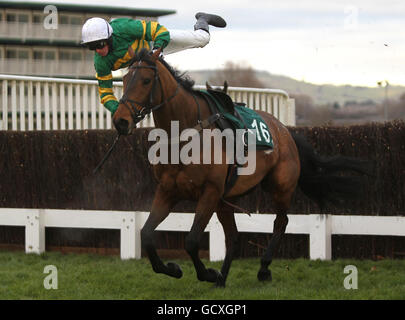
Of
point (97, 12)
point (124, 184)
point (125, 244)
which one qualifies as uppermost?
point (97, 12)

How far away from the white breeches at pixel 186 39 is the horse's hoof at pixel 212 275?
2.18m

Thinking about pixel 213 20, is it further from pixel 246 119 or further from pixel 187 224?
pixel 187 224

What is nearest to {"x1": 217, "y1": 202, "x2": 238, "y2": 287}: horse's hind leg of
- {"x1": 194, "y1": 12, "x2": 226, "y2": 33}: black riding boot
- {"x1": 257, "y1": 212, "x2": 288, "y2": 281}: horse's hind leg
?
{"x1": 257, "y1": 212, "x2": 288, "y2": 281}: horse's hind leg

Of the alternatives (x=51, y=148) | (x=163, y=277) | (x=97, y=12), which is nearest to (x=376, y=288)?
(x=163, y=277)

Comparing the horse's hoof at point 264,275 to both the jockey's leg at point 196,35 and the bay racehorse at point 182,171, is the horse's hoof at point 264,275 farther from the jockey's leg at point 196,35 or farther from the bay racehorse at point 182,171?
the jockey's leg at point 196,35

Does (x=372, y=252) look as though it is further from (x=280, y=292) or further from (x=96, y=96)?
(x=96, y=96)

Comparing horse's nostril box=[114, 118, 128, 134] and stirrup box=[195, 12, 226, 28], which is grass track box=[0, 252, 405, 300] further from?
stirrup box=[195, 12, 226, 28]

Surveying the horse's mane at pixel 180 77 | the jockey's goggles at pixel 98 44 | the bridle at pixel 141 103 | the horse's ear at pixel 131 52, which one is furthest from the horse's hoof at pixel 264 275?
the jockey's goggles at pixel 98 44

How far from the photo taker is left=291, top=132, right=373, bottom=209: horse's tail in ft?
23.8

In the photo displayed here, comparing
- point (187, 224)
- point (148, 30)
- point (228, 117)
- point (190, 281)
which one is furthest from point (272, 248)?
point (148, 30)

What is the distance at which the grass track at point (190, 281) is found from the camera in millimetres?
5957

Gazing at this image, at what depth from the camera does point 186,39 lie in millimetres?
6828
